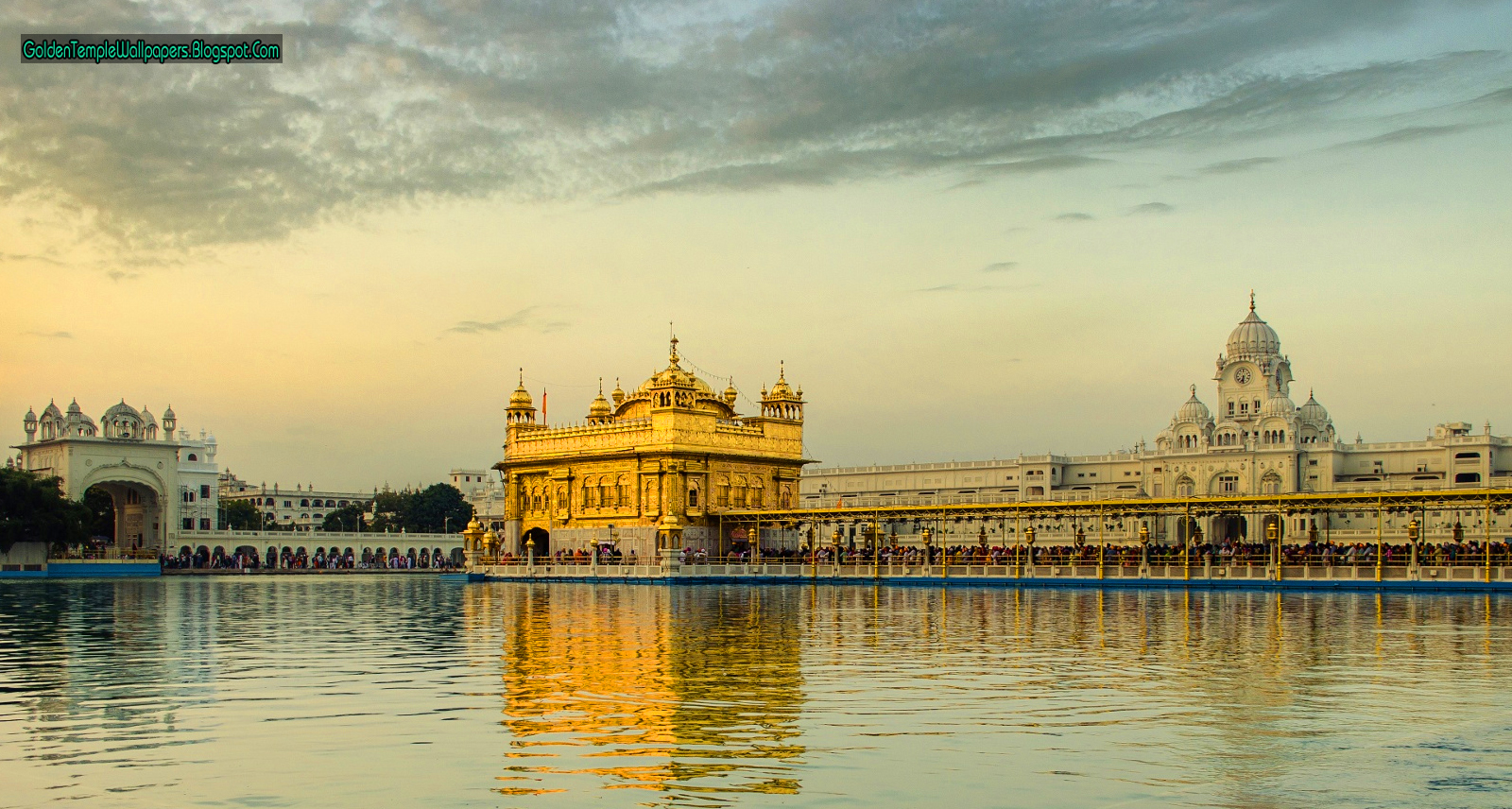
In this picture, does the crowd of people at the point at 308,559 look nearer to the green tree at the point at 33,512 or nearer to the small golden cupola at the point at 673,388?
the green tree at the point at 33,512

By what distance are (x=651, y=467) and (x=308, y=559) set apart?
50.6 meters

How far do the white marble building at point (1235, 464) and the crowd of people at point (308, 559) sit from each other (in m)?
31.7

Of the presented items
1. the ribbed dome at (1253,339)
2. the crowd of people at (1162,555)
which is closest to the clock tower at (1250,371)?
the ribbed dome at (1253,339)

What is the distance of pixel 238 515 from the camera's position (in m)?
132

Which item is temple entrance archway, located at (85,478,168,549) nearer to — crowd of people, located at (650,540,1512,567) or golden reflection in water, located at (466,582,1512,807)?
crowd of people, located at (650,540,1512,567)

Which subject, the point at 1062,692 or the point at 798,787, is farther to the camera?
the point at 1062,692

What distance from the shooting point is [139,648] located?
21.6 m

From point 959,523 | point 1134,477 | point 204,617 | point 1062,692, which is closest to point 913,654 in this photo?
point 1062,692

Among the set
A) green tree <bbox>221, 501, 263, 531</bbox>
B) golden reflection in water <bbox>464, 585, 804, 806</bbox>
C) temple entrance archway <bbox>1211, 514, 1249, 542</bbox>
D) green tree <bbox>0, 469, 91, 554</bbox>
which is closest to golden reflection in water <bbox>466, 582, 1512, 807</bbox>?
golden reflection in water <bbox>464, 585, 804, 806</bbox>

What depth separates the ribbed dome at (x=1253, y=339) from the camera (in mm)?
136375

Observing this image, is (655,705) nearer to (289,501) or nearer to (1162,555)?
(1162,555)

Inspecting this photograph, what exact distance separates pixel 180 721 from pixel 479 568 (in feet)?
174

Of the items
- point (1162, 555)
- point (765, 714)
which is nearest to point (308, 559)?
point (1162, 555)

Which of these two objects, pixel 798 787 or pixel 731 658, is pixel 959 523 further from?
pixel 798 787
